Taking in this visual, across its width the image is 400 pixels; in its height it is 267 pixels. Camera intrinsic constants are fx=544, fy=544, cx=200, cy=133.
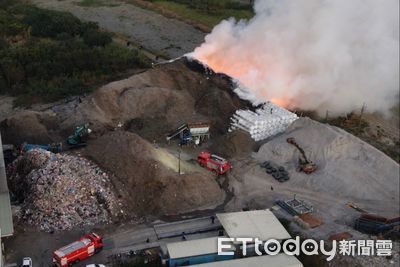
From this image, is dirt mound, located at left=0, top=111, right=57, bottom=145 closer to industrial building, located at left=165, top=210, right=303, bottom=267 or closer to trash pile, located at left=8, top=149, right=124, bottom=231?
trash pile, located at left=8, top=149, right=124, bottom=231

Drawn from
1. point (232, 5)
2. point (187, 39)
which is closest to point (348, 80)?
point (187, 39)

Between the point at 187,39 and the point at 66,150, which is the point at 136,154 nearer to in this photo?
the point at 66,150

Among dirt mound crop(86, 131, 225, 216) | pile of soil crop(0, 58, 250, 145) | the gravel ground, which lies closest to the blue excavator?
pile of soil crop(0, 58, 250, 145)

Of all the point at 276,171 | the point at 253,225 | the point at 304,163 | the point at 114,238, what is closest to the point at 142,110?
the point at 276,171

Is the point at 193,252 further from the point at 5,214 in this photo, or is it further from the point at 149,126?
the point at 149,126

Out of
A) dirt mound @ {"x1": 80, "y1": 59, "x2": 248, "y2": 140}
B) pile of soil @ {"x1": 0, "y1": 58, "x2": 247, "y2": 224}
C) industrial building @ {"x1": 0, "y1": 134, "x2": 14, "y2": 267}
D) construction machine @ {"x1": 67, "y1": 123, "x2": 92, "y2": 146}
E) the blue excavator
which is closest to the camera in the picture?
industrial building @ {"x1": 0, "y1": 134, "x2": 14, "y2": 267}


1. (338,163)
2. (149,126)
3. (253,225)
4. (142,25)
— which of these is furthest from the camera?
(142,25)

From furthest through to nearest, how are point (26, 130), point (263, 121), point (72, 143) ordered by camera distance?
point (263, 121) < point (26, 130) < point (72, 143)
